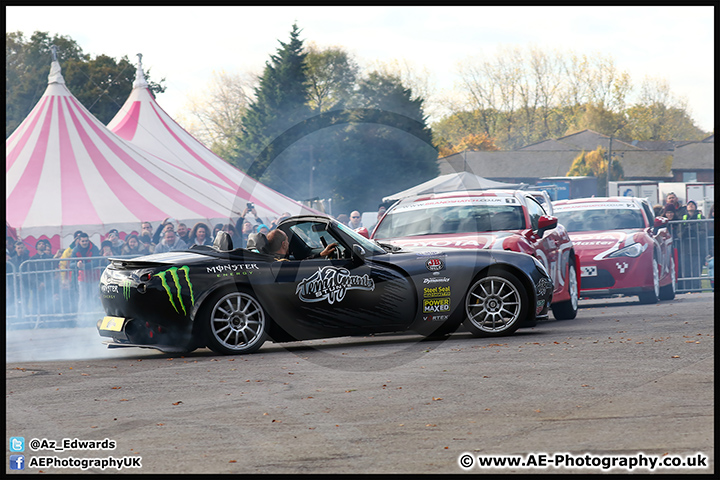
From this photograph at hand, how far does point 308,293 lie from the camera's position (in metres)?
9.16

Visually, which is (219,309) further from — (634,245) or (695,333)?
(634,245)

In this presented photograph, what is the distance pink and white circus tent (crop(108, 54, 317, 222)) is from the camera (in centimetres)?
2445

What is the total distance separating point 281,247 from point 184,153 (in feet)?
58.3

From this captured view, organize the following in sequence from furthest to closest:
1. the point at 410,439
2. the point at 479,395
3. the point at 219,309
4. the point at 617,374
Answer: the point at 219,309
the point at 617,374
the point at 479,395
the point at 410,439

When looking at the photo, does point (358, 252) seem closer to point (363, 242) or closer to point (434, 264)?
point (363, 242)

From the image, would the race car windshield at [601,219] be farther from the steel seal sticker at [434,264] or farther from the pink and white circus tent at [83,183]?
the pink and white circus tent at [83,183]

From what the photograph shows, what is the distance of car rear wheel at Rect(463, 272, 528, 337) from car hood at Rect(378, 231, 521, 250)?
4.29 feet

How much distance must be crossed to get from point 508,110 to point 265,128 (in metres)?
43.5

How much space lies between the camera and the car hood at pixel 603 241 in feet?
49.0

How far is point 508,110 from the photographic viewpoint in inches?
3789

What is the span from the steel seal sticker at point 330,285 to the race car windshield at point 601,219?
7.94m

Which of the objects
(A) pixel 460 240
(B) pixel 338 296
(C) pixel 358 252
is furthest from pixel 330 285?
(A) pixel 460 240

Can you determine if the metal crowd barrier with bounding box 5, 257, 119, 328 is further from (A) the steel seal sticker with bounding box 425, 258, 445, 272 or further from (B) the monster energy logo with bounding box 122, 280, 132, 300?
(A) the steel seal sticker with bounding box 425, 258, 445, 272

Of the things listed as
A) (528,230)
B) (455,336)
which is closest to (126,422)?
(455,336)
